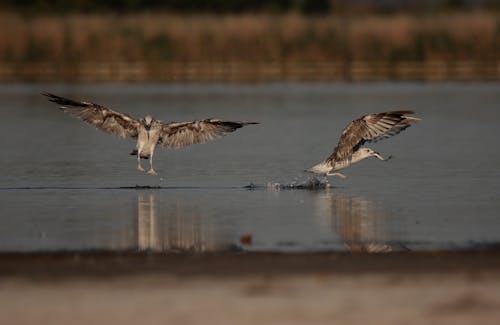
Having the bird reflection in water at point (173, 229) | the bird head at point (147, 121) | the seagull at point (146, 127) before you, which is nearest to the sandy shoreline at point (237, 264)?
the bird reflection in water at point (173, 229)

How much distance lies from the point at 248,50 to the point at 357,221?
127ft

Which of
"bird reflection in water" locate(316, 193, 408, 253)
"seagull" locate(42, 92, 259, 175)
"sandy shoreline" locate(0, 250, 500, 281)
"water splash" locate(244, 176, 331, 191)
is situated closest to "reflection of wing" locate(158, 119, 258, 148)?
"seagull" locate(42, 92, 259, 175)

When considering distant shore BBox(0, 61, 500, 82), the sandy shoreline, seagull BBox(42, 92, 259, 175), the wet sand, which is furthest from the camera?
distant shore BBox(0, 61, 500, 82)

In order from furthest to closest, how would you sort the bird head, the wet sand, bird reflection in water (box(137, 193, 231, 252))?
the bird head, bird reflection in water (box(137, 193, 231, 252)), the wet sand

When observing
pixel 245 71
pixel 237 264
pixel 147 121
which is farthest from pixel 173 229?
pixel 245 71

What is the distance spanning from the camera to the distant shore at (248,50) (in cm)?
5088

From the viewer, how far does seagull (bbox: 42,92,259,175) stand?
1741 centimetres

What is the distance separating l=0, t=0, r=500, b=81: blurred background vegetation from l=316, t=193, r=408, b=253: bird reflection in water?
35.1 metres

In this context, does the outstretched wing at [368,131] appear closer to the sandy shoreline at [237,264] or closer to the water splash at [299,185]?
the water splash at [299,185]

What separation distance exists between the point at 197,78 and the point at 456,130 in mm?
25486

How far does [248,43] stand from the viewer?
51125mm

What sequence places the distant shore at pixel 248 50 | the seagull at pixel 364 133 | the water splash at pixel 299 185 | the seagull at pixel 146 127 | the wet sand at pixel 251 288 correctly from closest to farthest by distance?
the wet sand at pixel 251 288 → the water splash at pixel 299 185 → the seagull at pixel 364 133 → the seagull at pixel 146 127 → the distant shore at pixel 248 50

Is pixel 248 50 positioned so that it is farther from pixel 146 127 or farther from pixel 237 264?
pixel 237 264

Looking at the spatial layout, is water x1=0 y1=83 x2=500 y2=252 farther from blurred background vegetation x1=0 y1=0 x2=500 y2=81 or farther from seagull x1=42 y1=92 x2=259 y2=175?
blurred background vegetation x1=0 y1=0 x2=500 y2=81
